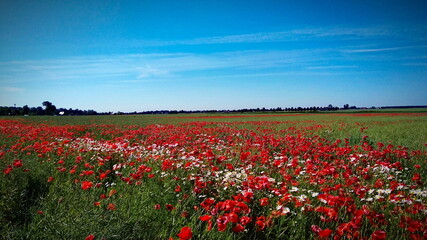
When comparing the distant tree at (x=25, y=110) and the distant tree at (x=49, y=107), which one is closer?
the distant tree at (x=25, y=110)

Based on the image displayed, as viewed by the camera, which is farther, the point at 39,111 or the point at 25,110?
the point at 39,111

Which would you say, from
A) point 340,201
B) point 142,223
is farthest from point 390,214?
point 142,223

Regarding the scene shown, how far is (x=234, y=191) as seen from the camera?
358 centimetres

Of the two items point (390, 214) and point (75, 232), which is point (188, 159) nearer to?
point (75, 232)

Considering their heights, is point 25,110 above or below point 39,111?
above

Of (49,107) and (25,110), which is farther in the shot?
(49,107)

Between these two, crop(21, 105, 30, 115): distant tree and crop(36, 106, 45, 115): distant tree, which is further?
crop(36, 106, 45, 115): distant tree

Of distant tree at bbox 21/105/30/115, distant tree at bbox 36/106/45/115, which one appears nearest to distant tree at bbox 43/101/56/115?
distant tree at bbox 36/106/45/115

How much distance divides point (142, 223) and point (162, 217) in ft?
0.81

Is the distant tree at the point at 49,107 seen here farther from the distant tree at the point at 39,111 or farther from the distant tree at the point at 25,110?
the distant tree at the point at 25,110

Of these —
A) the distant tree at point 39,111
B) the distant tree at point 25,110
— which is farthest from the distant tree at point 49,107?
the distant tree at point 25,110

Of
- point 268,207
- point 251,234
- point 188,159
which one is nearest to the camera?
point 251,234

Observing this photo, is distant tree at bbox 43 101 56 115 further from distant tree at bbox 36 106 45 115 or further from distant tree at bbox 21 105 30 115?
distant tree at bbox 21 105 30 115

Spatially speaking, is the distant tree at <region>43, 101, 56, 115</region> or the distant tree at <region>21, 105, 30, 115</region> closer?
the distant tree at <region>21, 105, 30, 115</region>
